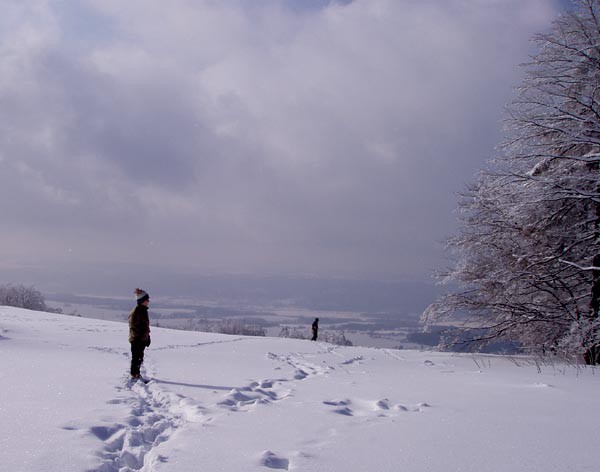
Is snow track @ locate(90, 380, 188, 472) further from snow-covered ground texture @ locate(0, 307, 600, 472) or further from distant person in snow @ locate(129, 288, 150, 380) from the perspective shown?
distant person in snow @ locate(129, 288, 150, 380)

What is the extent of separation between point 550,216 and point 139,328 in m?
10.1

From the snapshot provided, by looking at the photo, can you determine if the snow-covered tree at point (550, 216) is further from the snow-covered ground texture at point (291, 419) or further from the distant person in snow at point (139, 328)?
the distant person in snow at point (139, 328)

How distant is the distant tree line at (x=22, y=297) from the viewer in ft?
237

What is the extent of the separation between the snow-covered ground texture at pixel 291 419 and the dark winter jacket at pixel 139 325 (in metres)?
0.65

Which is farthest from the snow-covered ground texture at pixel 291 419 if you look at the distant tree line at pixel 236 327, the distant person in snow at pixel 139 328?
the distant tree line at pixel 236 327

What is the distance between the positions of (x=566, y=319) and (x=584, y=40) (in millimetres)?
6906

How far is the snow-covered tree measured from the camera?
10.9 meters

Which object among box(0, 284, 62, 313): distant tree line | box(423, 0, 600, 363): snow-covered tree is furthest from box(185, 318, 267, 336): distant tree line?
box(423, 0, 600, 363): snow-covered tree

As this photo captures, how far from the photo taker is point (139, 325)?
9.09 metres

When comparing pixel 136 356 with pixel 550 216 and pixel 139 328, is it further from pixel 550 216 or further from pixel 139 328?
pixel 550 216

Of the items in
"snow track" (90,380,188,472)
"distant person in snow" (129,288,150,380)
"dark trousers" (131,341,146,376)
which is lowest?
"snow track" (90,380,188,472)

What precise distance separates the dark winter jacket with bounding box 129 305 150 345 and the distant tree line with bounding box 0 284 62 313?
73.1 meters

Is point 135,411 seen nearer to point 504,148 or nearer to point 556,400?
point 556,400

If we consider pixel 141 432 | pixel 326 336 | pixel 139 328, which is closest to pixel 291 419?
pixel 141 432
